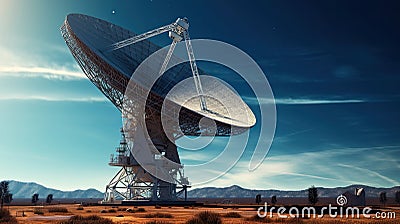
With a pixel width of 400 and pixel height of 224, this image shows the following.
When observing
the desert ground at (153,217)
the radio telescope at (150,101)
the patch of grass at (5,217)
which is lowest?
the desert ground at (153,217)

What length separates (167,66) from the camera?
4678cm

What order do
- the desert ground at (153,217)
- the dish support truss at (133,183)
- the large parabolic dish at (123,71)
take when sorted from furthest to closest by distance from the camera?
the dish support truss at (133,183)
the large parabolic dish at (123,71)
the desert ground at (153,217)

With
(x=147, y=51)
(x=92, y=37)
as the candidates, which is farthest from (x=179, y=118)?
(x=92, y=37)

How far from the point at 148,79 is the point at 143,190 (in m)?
→ 16.1

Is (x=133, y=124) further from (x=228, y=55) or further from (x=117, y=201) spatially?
(x=228, y=55)

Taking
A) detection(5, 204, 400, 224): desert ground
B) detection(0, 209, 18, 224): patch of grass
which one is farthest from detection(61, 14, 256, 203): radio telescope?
detection(0, 209, 18, 224): patch of grass

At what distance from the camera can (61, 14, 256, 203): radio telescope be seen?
132 ft

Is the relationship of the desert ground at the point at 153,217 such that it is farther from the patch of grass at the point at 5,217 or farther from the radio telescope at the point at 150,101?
the radio telescope at the point at 150,101

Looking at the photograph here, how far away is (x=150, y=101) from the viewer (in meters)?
43.8

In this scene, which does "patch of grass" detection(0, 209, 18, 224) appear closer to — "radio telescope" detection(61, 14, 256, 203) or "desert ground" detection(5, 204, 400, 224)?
"desert ground" detection(5, 204, 400, 224)

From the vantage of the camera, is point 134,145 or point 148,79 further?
point 134,145

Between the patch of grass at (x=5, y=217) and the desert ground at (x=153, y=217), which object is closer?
the desert ground at (x=153, y=217)

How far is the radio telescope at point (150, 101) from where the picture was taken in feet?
132

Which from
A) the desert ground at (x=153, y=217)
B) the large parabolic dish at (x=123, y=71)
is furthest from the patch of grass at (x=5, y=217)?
the large parabolic dish at (x=123, y=71)
